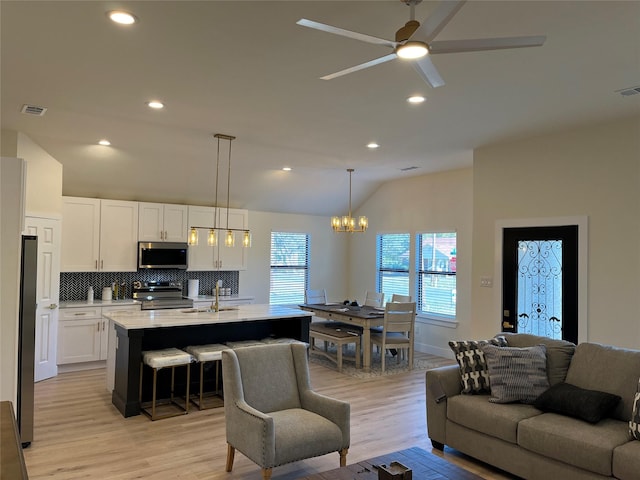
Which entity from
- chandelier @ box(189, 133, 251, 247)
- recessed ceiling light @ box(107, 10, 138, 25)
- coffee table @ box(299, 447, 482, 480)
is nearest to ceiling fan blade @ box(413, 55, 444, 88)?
recessed ceiling light @ box(107, 10, 138, 25)

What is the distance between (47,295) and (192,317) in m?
2.18

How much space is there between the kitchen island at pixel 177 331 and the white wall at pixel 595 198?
2.56 meters

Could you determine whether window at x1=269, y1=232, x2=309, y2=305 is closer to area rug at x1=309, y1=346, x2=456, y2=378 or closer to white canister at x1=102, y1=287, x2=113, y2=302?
area rug at x1=309, y1=346, x2=456, y2=378

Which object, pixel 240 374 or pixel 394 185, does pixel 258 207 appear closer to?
pixel 394 185

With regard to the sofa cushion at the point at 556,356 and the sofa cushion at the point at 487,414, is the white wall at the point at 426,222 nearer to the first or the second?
the sofa cushion at the point at 556,356

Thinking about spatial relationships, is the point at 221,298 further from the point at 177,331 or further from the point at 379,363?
the point at 379,363

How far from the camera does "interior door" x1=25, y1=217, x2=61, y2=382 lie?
18.9 ft

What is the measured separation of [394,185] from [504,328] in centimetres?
390

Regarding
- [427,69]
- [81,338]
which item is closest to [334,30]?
[427,69]

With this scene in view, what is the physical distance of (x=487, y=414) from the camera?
11.7 feet

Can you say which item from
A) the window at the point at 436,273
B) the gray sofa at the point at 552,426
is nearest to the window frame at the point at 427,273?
the window at the point at 436,273

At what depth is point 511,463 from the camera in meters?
3.39

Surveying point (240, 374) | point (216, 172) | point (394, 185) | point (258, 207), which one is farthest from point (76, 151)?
point (394, 185)

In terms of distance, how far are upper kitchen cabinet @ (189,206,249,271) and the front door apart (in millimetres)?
4366
